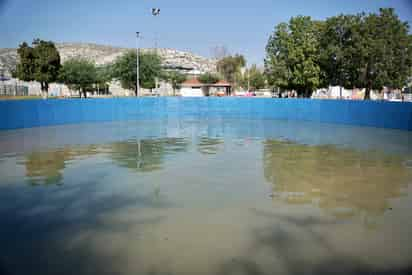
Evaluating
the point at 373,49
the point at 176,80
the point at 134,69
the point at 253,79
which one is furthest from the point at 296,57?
the point at 253,79

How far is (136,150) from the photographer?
500 inches

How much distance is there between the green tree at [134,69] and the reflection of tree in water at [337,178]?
39.5 metres

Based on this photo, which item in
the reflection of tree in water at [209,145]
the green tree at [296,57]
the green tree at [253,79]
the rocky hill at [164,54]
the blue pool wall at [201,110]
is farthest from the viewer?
the rocky hill at [164,54]

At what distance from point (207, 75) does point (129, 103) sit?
59.7m

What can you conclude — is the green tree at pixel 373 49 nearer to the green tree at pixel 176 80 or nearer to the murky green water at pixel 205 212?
the murky green water at pixel 205 212

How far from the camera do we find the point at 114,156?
11.5 meters

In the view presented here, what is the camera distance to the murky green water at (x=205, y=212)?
4.43 meters

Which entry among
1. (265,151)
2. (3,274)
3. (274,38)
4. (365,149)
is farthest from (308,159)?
(274,38)

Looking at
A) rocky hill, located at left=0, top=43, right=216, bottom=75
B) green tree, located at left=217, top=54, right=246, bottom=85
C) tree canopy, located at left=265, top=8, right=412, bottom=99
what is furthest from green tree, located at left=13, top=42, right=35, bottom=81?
rocky hill, located at left=0, top=43, right=216, bottom=75

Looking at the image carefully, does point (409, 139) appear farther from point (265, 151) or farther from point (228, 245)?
point (228, 245)

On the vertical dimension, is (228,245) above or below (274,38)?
below

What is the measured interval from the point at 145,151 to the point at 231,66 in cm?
9125

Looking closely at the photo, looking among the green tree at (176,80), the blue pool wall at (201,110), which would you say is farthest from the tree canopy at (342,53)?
the green tree at (176,80)

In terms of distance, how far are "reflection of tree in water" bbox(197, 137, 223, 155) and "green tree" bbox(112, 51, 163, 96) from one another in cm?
3554
